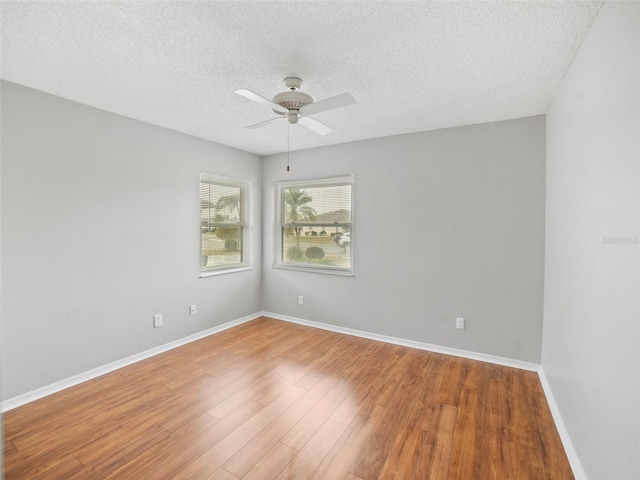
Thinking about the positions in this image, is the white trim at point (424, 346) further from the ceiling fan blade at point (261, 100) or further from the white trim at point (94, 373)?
the ceiling fan blade at point (261, 100)

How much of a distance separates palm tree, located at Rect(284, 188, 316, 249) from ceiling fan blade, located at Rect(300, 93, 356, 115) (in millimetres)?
2252

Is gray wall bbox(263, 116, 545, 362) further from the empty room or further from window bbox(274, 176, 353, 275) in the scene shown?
window bbox(274, 176, 353, 275)

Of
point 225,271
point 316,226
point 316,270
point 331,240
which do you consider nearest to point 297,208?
point 316,226

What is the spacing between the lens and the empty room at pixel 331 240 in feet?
5.14

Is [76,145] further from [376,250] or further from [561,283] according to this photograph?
[561,283]

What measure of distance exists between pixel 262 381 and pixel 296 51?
265 centimetres

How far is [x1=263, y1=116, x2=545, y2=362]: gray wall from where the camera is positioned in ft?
9.76

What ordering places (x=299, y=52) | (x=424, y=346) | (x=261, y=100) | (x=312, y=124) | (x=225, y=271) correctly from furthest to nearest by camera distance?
(x=225, y=271), (x=424, y=346), (x=312, y=124), (x=261, y=100), (x=299, y=52)

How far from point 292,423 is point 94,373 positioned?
2.02m

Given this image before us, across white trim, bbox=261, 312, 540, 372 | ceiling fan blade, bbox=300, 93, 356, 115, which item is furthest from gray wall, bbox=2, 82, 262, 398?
ceiling fan blade, bbox=300, 93, 356, 115

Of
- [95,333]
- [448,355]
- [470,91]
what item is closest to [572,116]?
[470,91]

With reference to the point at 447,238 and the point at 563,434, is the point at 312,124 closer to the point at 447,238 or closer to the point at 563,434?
the point at 447,238

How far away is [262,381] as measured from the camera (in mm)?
2744

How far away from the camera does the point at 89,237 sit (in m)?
2.77
